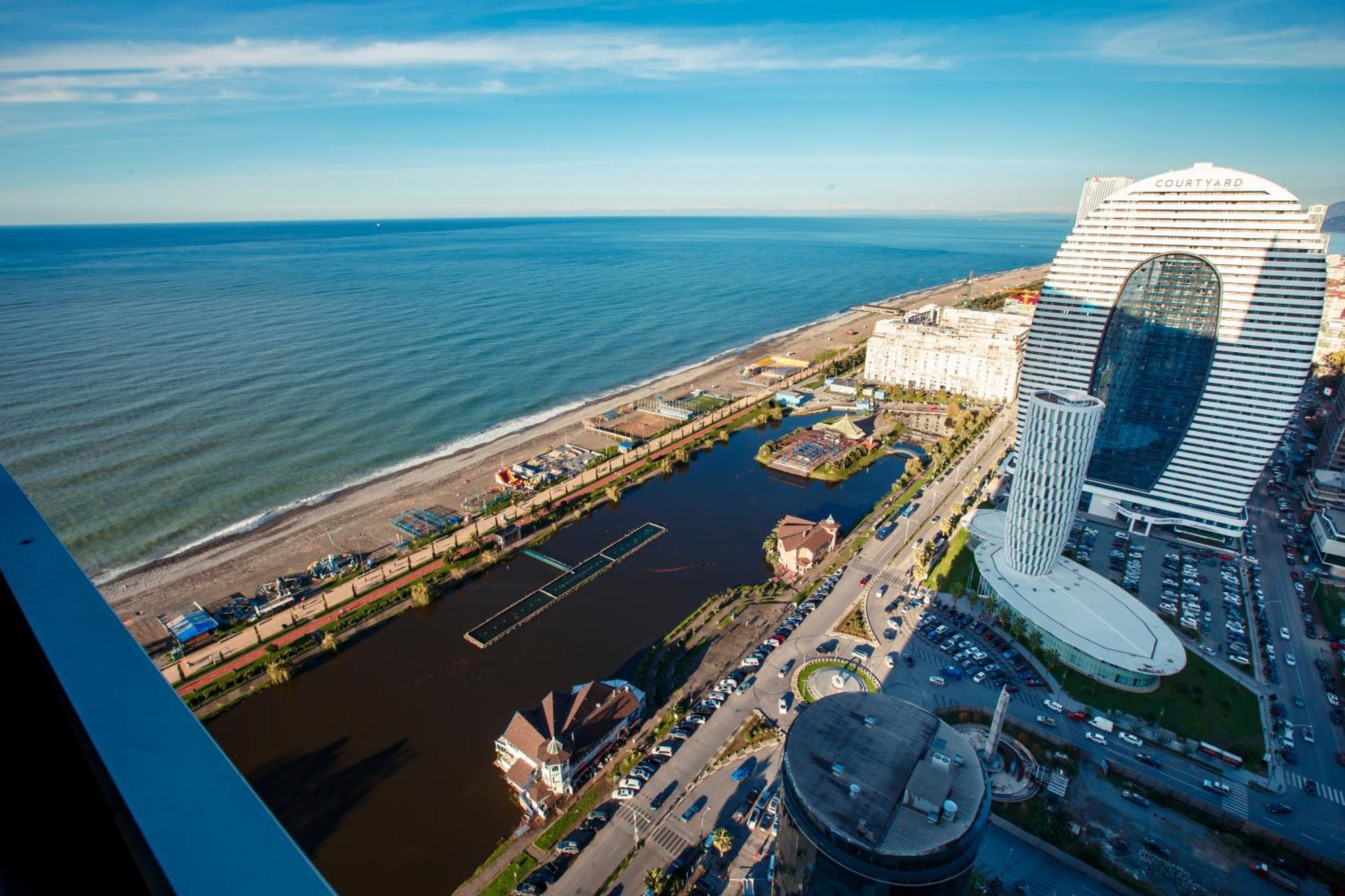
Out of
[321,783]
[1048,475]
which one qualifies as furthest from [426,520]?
[1048,475]

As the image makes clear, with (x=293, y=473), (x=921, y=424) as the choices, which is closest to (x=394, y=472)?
(x=293, y=473)

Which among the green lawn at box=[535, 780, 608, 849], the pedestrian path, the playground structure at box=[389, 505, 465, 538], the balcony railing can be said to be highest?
the balcony railing

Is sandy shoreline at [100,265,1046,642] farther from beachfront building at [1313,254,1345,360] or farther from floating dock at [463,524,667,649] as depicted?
beachfront building at [1313,254,1345,360]

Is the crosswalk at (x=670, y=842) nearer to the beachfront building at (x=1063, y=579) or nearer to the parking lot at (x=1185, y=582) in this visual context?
the beachfront building at (x=1063, y=579)

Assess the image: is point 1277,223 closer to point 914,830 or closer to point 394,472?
point 914,830

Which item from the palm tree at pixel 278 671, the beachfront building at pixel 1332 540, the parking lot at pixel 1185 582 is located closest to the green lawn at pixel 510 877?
the palm tree at pixel 278 671

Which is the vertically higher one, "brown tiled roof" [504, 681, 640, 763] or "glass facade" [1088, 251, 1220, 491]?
"glass facade" [1088, 251, 1220, 491]

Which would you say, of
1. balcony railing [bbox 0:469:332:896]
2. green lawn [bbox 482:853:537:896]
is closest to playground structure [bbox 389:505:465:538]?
green lawn [bbox 482:853:537:896]
